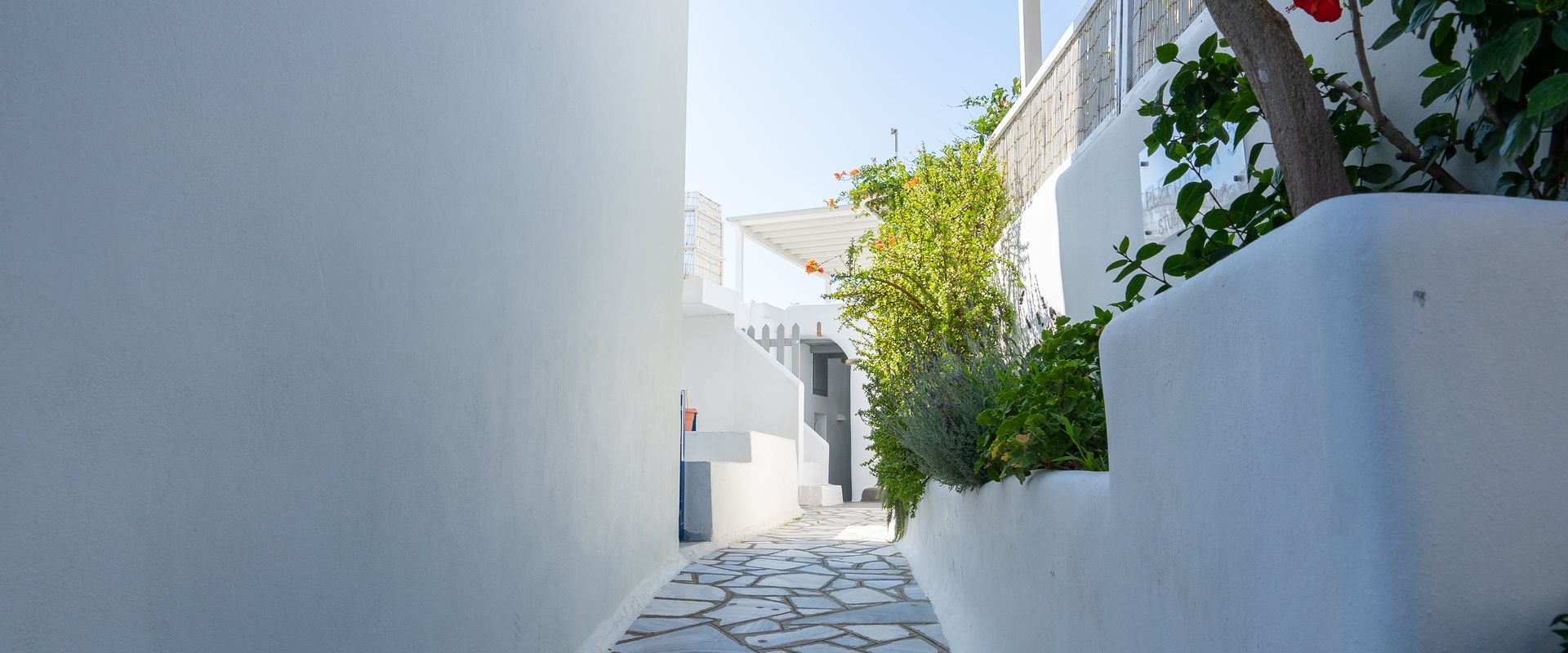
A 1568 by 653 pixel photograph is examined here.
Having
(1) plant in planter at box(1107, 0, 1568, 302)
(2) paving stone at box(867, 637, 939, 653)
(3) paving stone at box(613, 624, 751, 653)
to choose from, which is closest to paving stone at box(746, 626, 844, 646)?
(3) paving stone at box(613, 624, 751, 653)

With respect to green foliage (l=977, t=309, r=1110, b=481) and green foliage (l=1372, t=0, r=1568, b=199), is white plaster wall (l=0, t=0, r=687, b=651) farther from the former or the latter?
green foliage (l=1372, t=0, r=1568, b=199)

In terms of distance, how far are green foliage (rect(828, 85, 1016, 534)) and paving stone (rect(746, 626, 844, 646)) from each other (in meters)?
1.51

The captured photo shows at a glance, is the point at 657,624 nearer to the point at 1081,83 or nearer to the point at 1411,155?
the point at 1081,83

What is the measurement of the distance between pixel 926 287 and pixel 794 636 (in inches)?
116

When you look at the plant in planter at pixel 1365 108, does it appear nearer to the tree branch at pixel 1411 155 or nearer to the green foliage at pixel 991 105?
the tree branch at pixel 1411 155

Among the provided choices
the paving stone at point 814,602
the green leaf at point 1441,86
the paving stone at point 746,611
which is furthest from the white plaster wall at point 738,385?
the green leaf at point 1441,86

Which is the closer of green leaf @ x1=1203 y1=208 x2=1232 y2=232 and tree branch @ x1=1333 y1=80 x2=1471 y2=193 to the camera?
tree branch @ x1=1333 y1=80 x2=1471 y2=193

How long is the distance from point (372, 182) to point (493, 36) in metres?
1.06

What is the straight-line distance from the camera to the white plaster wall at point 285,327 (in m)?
1.31

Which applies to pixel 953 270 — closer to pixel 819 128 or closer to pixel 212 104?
pixel 212 104

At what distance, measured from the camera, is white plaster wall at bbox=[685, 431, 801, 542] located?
766 cm

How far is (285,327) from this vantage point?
1.83m

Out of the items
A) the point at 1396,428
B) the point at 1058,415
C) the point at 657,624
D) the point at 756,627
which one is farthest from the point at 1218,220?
the point at 657,624

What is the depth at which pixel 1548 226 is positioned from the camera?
1152mm
